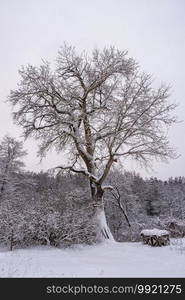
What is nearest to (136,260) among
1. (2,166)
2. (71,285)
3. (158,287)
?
(158,287)

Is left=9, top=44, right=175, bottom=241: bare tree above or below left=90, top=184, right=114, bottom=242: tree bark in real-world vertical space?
above

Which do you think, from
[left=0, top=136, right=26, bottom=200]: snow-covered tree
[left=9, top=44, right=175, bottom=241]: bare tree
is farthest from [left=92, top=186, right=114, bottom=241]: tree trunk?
[left=0, top=136, right=26, bottom=200]: snow-covered tree

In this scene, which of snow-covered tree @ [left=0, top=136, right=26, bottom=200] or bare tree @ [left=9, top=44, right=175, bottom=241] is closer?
bare tree @ [left=9, top=44, right=175, bottom=241]

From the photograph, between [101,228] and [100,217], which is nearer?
[101,228]

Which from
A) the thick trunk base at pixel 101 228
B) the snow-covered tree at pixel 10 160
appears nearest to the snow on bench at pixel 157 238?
the thick trunk base at pixel 101 228

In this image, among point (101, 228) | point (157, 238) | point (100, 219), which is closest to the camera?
point (157, 238)

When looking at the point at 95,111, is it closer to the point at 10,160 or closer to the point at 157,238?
the point at 157,238

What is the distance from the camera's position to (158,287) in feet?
16.2

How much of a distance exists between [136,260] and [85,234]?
3.61 m

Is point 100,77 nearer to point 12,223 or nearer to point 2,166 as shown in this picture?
point 12,223

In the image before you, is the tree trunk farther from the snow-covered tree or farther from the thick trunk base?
the snow-covered tree

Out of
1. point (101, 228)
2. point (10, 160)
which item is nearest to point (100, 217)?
point (101, 228)

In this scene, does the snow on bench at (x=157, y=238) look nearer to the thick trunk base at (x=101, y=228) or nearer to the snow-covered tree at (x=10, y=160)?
the thick trunk base at (x=101, y=228)

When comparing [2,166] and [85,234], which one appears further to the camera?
[2,166]
